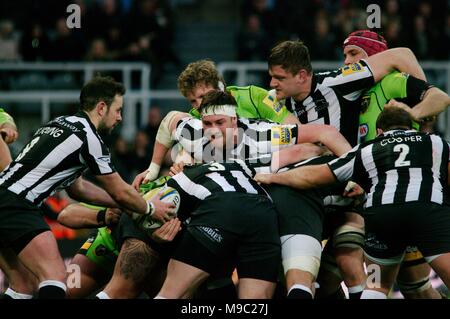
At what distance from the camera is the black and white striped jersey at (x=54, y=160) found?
6.91 meters

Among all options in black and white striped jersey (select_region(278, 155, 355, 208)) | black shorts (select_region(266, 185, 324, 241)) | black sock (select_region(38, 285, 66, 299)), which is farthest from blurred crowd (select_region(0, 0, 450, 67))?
black sock (select_region(38, 285, 66, 299))

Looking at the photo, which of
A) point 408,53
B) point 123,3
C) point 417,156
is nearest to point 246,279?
point 417,156

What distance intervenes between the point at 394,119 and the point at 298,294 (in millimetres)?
1387


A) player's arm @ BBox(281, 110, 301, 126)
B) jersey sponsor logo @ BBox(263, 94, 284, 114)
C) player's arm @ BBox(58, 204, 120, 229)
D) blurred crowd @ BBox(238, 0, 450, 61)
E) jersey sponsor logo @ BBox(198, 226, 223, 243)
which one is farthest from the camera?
blurred crowd @ BBox(238, 0, 450, 61)

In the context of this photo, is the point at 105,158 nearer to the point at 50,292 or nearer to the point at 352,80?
the point at 50,292

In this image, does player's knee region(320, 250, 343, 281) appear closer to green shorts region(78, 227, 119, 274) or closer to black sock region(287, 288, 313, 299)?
black sock region(287, 288, 313, 299)

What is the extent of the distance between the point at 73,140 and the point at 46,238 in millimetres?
679

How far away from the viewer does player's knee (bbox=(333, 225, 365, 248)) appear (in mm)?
7512

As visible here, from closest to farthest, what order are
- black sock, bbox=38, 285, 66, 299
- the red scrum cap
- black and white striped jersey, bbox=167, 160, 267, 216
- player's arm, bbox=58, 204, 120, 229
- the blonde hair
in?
black sock, bbox=38, 285, 66, 299 < black and white striped jersey, bbox=167, 160, 267, 216 < player's arm, bbox=58, 204, 120, 229 < the blonde hair < the red scrum cap

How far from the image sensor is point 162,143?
26.3ft

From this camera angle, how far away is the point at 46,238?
6.89 m

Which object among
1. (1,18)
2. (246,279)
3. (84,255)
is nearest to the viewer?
(246,279)

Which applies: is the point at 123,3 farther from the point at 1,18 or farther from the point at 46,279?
the point at 46,279

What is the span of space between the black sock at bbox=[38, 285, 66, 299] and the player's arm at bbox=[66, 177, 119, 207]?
0.89m
